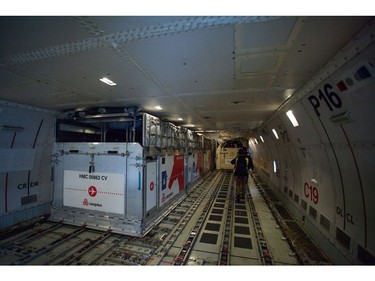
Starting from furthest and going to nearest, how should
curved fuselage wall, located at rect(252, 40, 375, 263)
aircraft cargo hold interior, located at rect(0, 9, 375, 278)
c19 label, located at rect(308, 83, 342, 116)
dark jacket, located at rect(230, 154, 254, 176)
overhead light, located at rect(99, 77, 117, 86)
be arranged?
dark jacket, located at rect(230, 154, 254, 176)
overhead light, located at rect(99, 77, 117, 86)
c19 label, located at rect(308, 83, 342, 116)
curved fuselage wall, located at rect(252, 40, 375, 263)
aircraft cargo hold interior, located at rect(0, 9, 375, 278)

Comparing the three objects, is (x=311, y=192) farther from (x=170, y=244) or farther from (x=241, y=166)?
(x=170, y=244)

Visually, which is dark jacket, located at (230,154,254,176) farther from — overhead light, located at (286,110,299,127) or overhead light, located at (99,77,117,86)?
overhead light, located at (99,77,117,86)

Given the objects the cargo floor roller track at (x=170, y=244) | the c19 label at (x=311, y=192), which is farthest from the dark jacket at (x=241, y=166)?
the c19 label at (x=311, y=192)

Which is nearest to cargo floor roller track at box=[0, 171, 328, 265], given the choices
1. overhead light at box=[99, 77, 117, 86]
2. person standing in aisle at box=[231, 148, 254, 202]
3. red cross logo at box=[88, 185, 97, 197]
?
red cross logo at box=[88, 185, 97, 197]

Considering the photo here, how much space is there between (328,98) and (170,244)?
440 cm

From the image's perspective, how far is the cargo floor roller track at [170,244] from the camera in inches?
139

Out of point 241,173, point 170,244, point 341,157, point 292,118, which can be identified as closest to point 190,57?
point 341,157

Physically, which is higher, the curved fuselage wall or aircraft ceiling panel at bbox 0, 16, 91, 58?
aircraft ceiling panel at bbox 0, 16, 91, 58

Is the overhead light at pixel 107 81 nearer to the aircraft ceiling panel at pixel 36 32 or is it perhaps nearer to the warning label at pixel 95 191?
the aircraft ceiling panel at pixel 36 32

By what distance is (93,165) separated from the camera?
16.5 feet

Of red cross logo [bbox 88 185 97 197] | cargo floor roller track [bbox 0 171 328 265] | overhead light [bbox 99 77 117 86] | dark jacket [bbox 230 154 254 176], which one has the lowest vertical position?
cargo floor roller track [bbox 0 171 328 265]

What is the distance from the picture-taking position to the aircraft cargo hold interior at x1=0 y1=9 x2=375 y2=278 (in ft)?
6.38

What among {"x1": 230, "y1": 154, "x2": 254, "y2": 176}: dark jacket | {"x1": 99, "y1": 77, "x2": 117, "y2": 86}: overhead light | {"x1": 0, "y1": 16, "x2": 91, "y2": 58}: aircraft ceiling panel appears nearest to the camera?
{"x1": 0, "y1": 16, "x2": 91, "y2": 58}: aircraft ceiling panel

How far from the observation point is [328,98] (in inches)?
112
